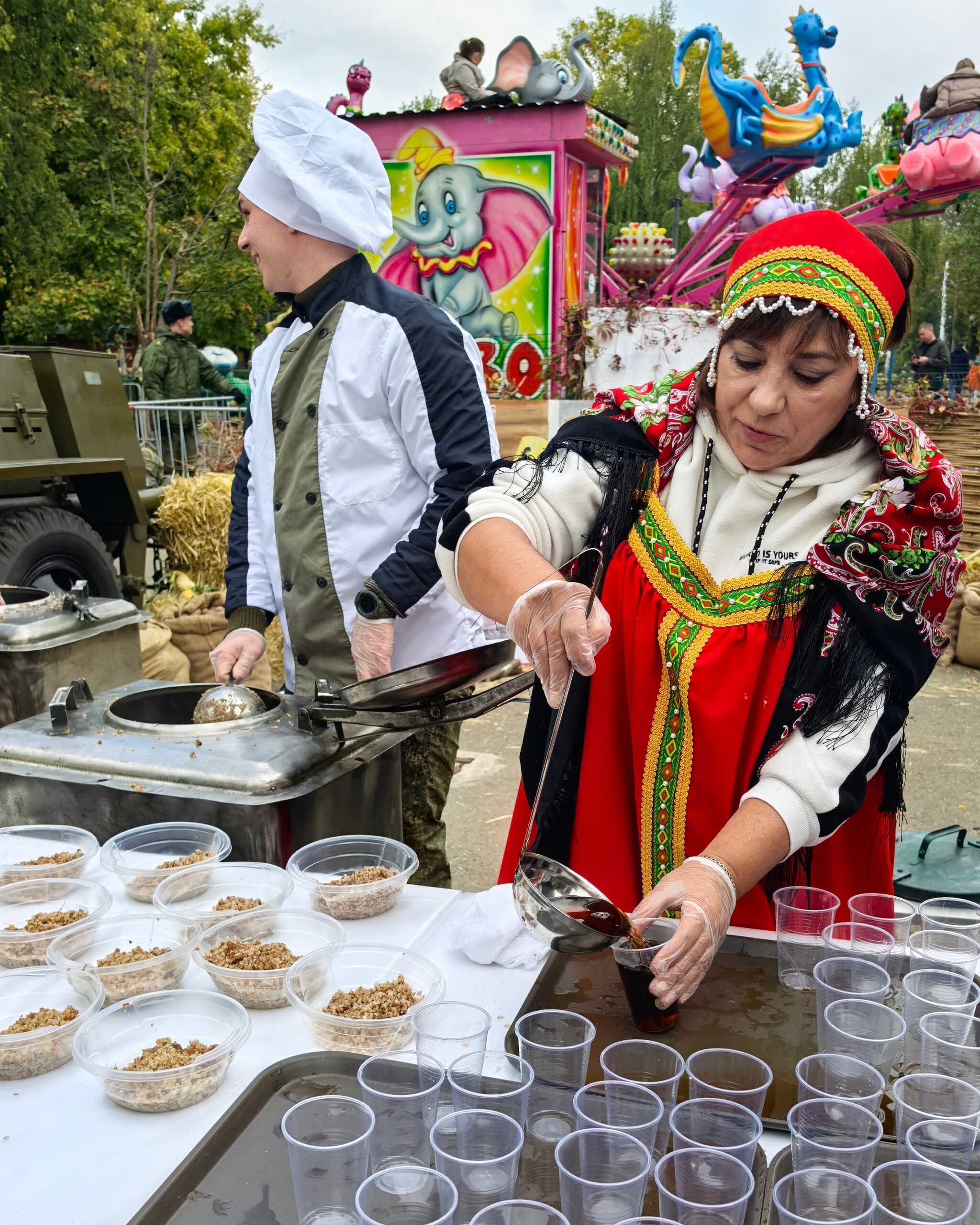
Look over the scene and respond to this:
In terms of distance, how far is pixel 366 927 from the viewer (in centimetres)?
164

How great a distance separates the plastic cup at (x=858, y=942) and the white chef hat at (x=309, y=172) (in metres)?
1.85

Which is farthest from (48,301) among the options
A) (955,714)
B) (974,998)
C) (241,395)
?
(974,998)

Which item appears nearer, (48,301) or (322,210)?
(322,210)

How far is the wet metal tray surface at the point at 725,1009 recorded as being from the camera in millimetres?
1279

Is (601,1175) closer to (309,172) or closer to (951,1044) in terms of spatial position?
(951,1044)

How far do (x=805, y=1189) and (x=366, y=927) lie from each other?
835 millimetres

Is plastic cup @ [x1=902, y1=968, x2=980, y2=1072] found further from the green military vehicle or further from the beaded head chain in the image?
the green military vehicle

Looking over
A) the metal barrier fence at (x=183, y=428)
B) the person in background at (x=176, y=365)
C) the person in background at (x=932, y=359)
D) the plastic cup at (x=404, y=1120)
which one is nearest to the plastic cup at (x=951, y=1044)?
the plastic cup at (x=404, y=1120)

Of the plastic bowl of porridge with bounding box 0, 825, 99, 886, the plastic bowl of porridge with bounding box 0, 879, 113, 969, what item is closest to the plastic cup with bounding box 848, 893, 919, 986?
the plastic bowl of porridge with bounding box 0, 879, 113, 969

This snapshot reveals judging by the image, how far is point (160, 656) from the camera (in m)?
5.36

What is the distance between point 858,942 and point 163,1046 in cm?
93

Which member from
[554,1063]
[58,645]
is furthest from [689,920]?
[58,645]

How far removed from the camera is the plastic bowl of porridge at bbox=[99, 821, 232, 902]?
5.46 feet

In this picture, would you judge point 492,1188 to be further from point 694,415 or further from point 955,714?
point 955,714
